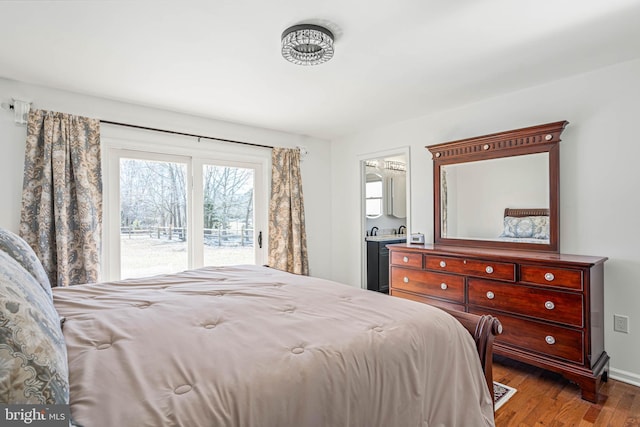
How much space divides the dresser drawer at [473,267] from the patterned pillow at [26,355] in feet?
9.17

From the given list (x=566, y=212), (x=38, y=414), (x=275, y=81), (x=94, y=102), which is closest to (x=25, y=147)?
(x=94, y=102)

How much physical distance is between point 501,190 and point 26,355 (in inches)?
137

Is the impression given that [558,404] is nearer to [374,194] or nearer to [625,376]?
[625,376]

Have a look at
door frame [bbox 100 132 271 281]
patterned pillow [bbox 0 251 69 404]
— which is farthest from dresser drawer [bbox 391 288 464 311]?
patterned pillow [bbox 0 251 69 404]

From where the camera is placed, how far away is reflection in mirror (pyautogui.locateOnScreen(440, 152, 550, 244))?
291 centimetres

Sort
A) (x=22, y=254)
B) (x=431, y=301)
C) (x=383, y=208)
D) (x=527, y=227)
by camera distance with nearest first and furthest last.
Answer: (x=22, y=254) → (x=527, y=227) → (x=431, y=301) → (x=383, y=208)

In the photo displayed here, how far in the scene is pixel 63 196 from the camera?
114 inches

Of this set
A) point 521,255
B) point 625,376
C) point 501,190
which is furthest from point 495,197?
point 625,376

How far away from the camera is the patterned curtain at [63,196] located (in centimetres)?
280

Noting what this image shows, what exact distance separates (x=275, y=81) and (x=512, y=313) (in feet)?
8.95

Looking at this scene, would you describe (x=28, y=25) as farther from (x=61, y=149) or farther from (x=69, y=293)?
(x=69, y=293)

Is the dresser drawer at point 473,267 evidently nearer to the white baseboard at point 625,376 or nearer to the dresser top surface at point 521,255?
the dresser top surface at point 521,255

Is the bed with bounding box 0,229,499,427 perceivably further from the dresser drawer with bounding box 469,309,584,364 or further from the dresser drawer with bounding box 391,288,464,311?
the dresser drawer with bounding box 391,288,464,311

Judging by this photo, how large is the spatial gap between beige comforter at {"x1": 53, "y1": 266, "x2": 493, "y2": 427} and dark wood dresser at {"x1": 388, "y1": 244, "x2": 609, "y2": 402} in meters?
1.21
